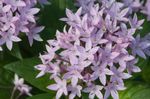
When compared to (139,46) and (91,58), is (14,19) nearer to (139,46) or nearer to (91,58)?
(91,58)

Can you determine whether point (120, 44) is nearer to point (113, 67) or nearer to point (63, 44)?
point (113, 67)

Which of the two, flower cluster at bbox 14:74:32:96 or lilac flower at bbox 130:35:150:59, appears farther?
flower cluster at bbox 14:74:32:96

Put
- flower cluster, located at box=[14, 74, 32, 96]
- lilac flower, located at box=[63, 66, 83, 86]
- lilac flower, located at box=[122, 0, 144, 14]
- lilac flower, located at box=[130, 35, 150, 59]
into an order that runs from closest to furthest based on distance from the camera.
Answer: lilac flower, located at box=[63, 66, 83, 86] → lilac flower, located at box=[130, 35, 150, 59] → flower cluster, located at box=[14, 74, 32, 96] → lilac flower, located at box=[122, 0, 144, 14]

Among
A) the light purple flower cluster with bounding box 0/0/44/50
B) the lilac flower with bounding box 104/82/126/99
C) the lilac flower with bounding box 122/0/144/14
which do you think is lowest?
the lilac flower with bounding box 104/82/126/99

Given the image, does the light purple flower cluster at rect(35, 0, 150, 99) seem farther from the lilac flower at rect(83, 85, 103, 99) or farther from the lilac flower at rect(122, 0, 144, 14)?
the lilac flower at rect(122, 0, 144, 14)

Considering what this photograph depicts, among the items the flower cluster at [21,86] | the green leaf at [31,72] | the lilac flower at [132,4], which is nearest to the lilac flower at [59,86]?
the green leaf at [31,72]

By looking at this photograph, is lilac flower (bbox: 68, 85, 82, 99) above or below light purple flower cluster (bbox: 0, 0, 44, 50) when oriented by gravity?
below

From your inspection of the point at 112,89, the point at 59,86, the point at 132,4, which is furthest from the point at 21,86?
the point at 132,4

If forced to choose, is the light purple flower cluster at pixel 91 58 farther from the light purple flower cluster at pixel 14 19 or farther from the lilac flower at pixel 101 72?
the light purple flower cluster at pixel 14 19

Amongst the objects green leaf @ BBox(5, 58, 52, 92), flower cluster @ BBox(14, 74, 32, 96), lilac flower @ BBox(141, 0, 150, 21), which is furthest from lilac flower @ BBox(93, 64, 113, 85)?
lilac flower @ BBox(141, 0, 150, 21)
